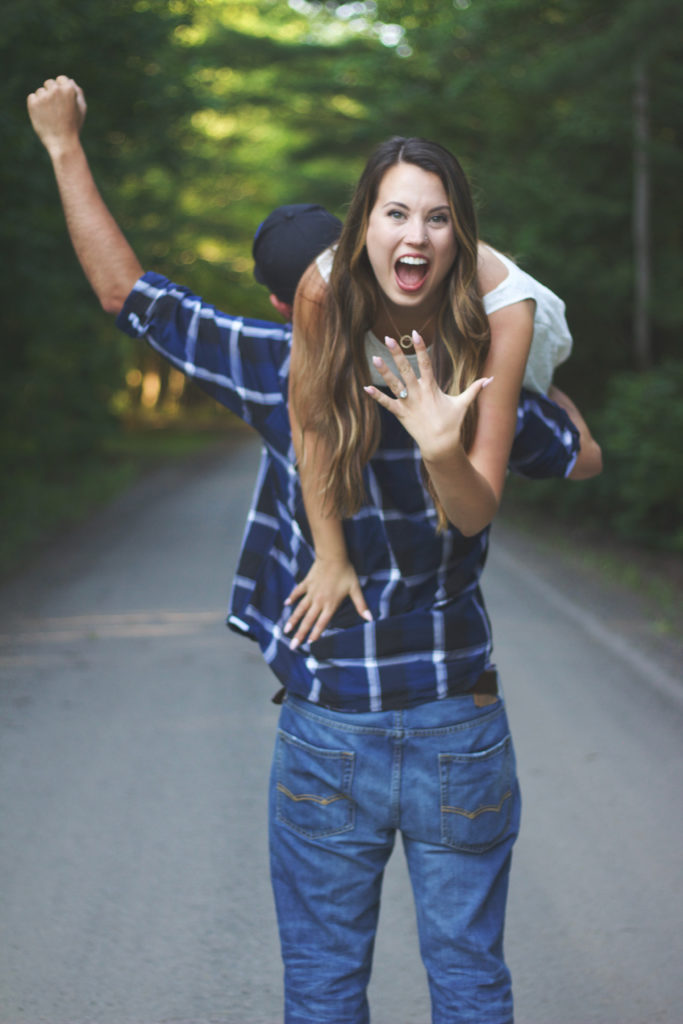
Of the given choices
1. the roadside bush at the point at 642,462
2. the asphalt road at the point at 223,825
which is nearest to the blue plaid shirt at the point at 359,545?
the asphalt road at the point at 223,825

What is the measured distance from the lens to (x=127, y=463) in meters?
26.2

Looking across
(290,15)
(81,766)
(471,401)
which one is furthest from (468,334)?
(290,15)

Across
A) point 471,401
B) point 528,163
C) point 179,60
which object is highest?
point 179,60

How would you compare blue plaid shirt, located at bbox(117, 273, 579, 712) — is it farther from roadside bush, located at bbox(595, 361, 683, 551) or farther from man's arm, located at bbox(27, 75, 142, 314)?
roadside bush, located at bbox(595, 361, 683, 551)

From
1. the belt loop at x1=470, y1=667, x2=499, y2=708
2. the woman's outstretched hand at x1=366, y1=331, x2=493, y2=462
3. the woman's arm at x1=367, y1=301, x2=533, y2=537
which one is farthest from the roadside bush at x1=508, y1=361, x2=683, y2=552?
the woman's outstretched hand at x1=366, y1=331, x2=493, y2=462

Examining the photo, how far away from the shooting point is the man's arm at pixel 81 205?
2051mm

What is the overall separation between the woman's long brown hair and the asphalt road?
2.00m

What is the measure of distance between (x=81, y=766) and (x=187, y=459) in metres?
24.1

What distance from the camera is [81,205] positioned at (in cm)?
206

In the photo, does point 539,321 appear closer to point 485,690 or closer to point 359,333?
point 359,333

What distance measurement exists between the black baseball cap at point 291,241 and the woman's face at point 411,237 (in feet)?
0.63

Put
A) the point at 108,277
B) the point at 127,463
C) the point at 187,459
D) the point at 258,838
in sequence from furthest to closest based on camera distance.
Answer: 1. the point at 187,459
2. the point at 127,463
3. the point at 258,838
4. the point at 108,277

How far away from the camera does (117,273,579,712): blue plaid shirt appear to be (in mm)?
1901

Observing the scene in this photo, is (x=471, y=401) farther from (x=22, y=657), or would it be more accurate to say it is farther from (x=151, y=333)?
(x=22, y=657)
